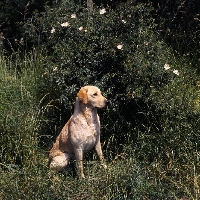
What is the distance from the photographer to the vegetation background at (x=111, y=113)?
5668 millimetres

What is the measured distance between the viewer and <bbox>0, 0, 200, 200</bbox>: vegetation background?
18.6 feet

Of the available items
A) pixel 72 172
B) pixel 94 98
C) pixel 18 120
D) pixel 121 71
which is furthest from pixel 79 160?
pixel 121 71

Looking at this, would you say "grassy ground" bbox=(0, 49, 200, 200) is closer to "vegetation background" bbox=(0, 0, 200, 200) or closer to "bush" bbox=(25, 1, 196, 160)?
"vegetation background" bbox=(0, 0, 200, 200)

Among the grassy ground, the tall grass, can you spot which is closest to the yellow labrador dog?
the grassy ground

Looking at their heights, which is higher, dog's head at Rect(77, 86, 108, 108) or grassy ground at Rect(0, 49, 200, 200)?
dog's head at Rect(77, 86, 108, 108)

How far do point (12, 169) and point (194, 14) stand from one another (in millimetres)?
4437

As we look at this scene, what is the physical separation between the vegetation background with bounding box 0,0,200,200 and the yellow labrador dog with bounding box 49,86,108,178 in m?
0.19

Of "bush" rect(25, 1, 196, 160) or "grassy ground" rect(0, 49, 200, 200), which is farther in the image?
"bush" rect(25, 1, 196, 160)

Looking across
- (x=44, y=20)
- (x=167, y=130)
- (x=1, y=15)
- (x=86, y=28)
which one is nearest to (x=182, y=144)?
(x=167, y=130)

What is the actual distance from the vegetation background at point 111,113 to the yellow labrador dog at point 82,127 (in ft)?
0.61

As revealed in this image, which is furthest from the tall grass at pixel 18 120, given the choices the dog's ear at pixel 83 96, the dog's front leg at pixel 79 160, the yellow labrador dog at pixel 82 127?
the dog's ear at pixel 83 96

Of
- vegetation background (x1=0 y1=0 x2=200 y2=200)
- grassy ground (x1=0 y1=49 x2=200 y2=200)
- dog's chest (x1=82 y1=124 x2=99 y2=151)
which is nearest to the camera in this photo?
grassy ground (x1=0 y1=49 x2=200 y2=200)

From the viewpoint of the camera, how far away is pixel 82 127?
6027mm

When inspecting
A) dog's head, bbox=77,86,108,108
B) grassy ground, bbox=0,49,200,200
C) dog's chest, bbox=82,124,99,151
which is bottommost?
grassy ground, bbox=0,49,200,200
